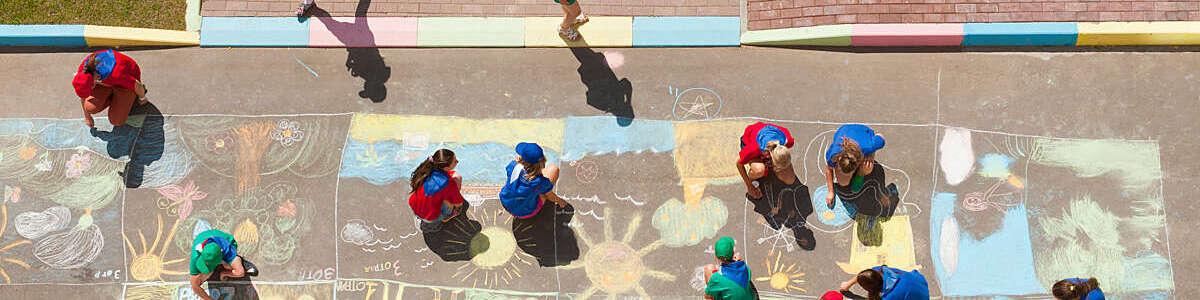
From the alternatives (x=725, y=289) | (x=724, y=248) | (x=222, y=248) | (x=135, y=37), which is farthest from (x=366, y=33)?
(x=725, y=289)

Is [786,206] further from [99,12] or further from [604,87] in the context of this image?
[99,12]

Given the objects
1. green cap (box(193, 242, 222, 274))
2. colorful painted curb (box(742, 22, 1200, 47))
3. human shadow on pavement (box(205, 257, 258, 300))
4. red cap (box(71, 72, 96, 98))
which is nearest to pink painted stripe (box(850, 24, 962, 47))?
colorful painted curb (box(742, 22, 1200, 47))

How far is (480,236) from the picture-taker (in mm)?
6520

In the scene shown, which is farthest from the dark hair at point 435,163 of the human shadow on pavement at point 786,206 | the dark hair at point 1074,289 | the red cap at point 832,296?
the dark hair at point 1074,289

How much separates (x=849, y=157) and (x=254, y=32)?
6.02 metres

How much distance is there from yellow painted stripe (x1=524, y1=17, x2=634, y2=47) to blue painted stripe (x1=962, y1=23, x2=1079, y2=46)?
336 centimetres

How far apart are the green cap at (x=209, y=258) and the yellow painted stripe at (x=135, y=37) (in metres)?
2.41

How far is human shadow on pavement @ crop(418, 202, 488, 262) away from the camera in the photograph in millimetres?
6492

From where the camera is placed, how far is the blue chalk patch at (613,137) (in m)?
6.66

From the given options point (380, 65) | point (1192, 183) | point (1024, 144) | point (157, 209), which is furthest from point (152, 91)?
point (1192, 183)

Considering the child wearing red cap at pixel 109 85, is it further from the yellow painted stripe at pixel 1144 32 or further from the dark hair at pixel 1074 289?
the yellow painted stripe at pixel 1144 32

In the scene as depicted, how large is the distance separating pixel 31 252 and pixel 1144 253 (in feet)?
35.0

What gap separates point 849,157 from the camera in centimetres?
580

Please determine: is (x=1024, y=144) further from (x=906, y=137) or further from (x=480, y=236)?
(x=480, y=236)
